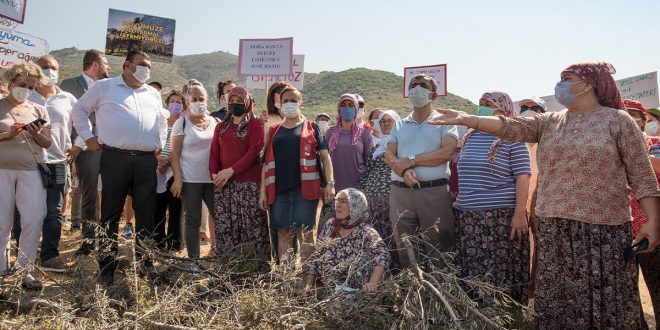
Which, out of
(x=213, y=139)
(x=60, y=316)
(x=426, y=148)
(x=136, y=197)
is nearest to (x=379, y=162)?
(x=426, y=148)

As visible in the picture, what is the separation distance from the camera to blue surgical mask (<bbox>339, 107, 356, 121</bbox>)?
5.11 m

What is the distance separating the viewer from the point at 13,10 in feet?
24.5

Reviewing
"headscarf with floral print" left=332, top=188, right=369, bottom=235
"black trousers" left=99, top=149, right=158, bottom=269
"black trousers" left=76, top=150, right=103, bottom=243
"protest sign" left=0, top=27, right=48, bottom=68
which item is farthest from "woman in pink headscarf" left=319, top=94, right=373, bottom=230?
"protest sign" left=0, top=27, right=48, bottom=68

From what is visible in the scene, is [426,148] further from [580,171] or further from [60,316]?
[60,316]

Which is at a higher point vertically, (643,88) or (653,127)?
(643,88)

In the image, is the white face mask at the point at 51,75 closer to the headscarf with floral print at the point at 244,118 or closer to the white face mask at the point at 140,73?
the white face mask at the point at 140,73

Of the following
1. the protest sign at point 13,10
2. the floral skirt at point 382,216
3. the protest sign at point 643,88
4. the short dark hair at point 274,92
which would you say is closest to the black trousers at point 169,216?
the short dark hair at point 274,92

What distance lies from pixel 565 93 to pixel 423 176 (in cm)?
131

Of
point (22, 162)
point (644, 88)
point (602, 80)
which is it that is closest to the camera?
point (602, 80)

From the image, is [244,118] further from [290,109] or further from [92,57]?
[92,57]

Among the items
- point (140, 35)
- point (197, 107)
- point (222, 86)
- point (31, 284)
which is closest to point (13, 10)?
point (140, 35)

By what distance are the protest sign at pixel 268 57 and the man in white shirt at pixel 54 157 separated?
3424 mm

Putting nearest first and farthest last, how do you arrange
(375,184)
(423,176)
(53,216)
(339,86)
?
(423,176) → (375,184) → (53,216) → (339,86)

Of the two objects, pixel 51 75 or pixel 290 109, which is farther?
pixel 51 75
